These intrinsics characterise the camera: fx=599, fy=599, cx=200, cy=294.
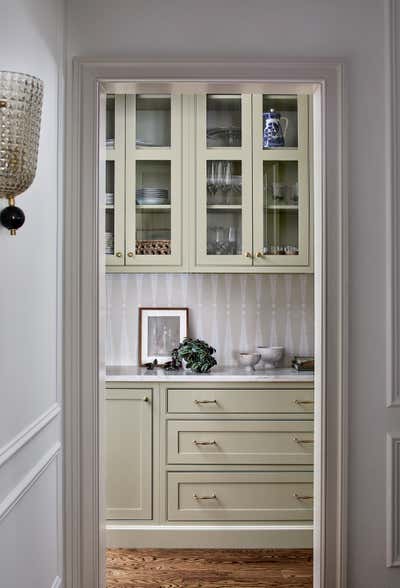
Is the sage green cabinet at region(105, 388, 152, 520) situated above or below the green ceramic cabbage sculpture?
below

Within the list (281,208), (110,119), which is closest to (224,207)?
(281,208)

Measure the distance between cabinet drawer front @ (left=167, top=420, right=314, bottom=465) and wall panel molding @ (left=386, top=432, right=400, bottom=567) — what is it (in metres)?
0.88

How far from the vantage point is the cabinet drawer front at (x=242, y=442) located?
10.1 ft

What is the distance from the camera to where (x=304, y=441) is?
10.1 feet

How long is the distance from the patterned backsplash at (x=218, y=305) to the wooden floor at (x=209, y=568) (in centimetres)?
107

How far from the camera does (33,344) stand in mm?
1768

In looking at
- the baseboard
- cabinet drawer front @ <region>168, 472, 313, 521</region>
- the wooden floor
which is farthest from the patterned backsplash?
the wooden floor

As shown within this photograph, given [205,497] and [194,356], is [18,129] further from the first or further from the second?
[205,497]

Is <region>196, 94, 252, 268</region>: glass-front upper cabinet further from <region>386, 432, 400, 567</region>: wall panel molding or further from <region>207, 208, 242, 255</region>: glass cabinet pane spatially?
<region>386, 432, 400, 567</region>: wall panel molding

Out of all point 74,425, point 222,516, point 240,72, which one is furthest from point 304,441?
point 240,72

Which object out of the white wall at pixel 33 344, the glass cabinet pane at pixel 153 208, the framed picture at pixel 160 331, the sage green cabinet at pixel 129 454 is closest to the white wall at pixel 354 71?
the white wall at pixel 33 344

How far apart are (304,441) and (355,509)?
867 mm

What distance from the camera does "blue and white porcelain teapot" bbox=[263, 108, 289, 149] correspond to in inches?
127

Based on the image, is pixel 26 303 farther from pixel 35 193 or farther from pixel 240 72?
pixel 240 72
